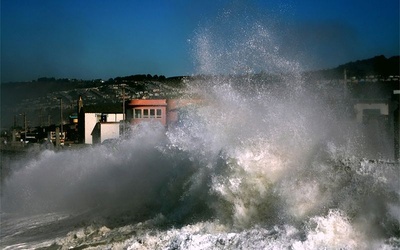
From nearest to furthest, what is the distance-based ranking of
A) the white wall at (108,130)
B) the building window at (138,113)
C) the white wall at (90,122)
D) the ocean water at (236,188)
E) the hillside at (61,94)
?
the ocean water at (236,188) → the building window at (138,113) → the white wall at (108,130) → the white wall at (90,122) → the hillside at (61,94)

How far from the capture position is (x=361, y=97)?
3481cm

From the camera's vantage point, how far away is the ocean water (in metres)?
8.27

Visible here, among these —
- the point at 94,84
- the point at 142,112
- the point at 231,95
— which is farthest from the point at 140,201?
the point at 94,84

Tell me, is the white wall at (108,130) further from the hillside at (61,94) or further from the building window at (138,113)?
the hillside at (61,94)

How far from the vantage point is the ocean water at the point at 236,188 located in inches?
325

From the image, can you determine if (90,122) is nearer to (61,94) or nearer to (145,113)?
(145,113)

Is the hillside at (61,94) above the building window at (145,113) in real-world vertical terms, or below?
above

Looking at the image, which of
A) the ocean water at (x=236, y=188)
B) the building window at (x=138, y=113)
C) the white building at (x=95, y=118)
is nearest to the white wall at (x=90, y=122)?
the white building at (x=95, y=118)

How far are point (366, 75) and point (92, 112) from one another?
97.3 ft

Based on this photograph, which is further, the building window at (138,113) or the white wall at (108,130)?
the white wall at (108,130)

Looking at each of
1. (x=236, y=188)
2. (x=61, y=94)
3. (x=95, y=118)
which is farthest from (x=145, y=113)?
(x=61, y=94)

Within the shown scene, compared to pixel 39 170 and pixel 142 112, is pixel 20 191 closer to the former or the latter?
pixel 39 170

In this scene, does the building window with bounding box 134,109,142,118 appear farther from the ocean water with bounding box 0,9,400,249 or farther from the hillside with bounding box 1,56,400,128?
the ocean water with bounding box 0,9,400,249

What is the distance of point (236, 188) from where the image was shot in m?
10.1
